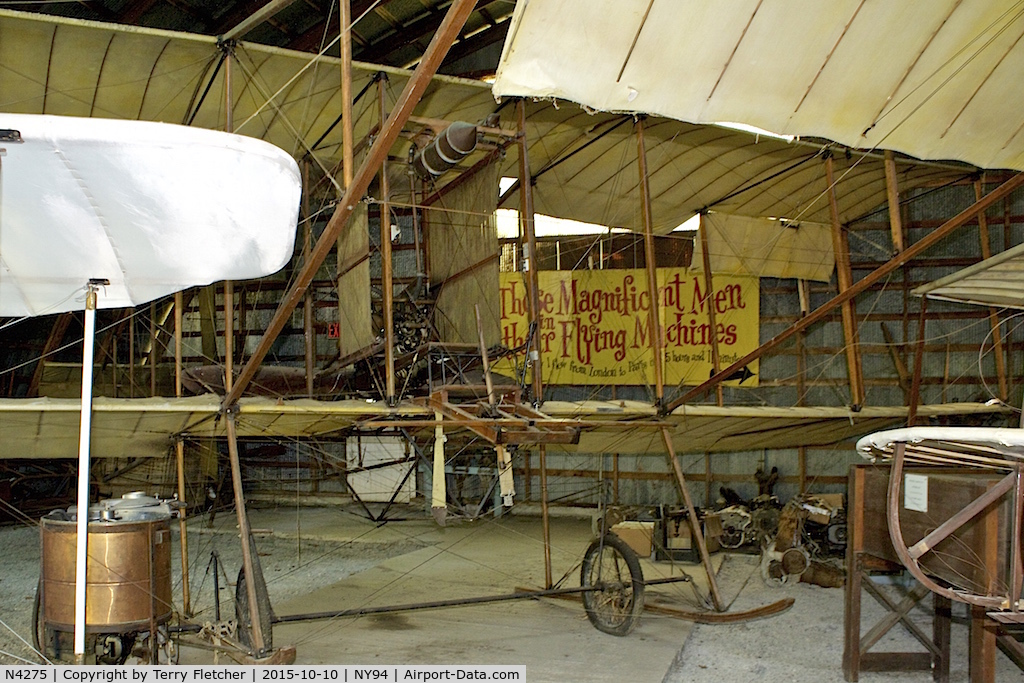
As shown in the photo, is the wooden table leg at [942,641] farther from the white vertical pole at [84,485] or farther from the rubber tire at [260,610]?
the white vertical pole at [84,485]

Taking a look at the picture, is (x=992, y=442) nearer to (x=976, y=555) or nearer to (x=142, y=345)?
(x=976, y=555)

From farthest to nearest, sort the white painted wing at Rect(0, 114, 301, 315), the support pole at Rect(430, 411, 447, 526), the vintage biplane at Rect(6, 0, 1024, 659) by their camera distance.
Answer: the support pole at Rect(430, 411, 447, 526) < the vintage biplane at Rect(6, 0, 1024, 659) < the white painted wing at Rect(0, 114, 301, 315)

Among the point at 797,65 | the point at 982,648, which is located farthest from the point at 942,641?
the point at 797,65

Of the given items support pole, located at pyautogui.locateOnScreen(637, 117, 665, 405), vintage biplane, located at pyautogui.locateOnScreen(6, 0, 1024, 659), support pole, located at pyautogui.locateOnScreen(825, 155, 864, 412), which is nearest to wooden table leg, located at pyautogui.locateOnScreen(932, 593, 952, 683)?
vintage biplane, located at pyautogui.locateOnScreen(6, 0, 1024, 659)

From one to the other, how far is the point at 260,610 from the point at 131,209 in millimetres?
3834

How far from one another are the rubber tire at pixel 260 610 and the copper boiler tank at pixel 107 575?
0.90 meters

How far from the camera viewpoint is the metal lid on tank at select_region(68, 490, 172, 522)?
5023mm

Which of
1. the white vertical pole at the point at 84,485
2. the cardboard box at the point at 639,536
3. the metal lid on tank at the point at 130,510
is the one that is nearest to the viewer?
the white vertical pole at the point at 84,485

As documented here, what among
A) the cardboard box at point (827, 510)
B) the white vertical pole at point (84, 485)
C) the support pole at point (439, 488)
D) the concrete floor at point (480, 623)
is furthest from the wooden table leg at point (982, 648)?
the cardboard box at point (827, 510)

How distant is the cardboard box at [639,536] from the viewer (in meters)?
9.71

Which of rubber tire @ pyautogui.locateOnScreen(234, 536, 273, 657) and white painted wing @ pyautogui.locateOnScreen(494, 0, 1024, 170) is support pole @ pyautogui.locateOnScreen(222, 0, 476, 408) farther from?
rubber tire @ pyautogui.locateOnScreen(234, 536, 273, 657)

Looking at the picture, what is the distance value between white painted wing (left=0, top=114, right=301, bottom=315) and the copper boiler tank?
77.8 inches

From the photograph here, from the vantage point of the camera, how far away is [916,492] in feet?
13.4

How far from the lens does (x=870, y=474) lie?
4.98 meters
